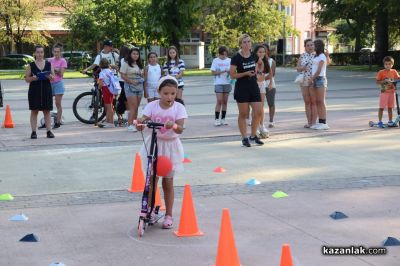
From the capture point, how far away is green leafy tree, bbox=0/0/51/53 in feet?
200

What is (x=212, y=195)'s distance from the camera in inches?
298

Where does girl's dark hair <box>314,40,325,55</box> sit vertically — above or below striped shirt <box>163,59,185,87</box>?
above

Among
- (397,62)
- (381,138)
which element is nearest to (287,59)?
(397,62)

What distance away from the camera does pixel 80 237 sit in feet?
19.5

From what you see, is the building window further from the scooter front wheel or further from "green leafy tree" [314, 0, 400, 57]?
the scooter front wheel

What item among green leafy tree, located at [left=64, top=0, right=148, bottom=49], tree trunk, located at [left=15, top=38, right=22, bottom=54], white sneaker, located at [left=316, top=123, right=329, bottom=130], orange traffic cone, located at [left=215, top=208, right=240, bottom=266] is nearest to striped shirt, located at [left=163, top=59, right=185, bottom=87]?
white sneaker, located at [left=316, top=123, right=329, bottom=130]

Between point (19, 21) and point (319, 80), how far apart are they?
178 feet

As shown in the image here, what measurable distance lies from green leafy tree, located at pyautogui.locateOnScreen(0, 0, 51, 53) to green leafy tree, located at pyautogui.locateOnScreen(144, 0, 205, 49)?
21820mm

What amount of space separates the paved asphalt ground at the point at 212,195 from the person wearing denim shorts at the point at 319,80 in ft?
1.31

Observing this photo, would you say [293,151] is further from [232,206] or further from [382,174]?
[232,206]

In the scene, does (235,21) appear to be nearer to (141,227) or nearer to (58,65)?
(58,65)

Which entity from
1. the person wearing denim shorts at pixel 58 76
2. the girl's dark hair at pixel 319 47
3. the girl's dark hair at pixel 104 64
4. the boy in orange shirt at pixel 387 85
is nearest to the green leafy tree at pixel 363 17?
the boy in orange shirt at pixel 387 85

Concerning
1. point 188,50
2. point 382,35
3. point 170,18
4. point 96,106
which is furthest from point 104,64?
point 188,50

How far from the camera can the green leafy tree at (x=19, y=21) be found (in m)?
61.0
